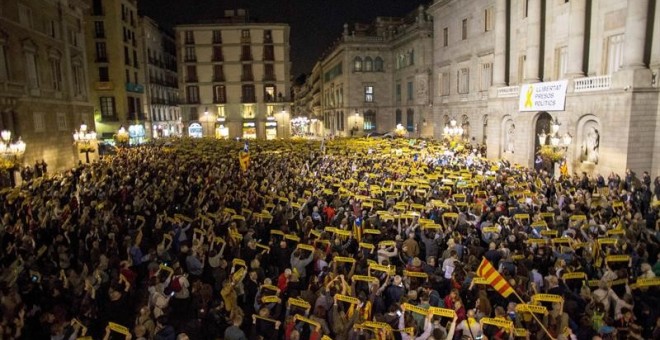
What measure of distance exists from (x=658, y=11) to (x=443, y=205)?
15.3 m

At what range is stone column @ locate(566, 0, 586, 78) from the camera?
2445 centimetres

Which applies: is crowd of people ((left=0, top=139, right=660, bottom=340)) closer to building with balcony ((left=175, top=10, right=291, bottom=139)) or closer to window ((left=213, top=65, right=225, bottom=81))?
building with balcony ((left=175, top=10, right=291, bottom=139))

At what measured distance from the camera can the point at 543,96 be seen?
86.1 feet

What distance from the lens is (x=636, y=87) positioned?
66.2 ft

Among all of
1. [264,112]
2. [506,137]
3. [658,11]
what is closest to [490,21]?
[506,137]

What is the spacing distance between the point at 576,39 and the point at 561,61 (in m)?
2.88

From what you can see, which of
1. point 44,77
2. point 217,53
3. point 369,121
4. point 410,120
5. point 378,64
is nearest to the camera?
point 44,77

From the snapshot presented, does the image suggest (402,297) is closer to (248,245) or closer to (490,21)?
(248,245)

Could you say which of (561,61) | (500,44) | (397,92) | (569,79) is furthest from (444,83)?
(569,79)

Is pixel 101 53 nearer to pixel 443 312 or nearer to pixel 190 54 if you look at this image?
pixel 190 54

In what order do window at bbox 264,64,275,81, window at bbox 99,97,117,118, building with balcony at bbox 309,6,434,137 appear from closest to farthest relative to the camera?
window at bbox 99,97,117,118, building with balcony at bbox 309,6,434,137, window at bbox 264,64,275,81

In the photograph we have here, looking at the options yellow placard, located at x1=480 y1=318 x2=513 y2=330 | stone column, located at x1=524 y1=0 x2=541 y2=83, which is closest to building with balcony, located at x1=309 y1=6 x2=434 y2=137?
stone column, located at x1=524 y1=0 x2=541 y2=83

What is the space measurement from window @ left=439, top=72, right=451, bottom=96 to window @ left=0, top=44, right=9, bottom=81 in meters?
35.5

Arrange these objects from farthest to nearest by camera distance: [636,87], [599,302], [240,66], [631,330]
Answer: [240,66] < [636,87] < [599,302] < [631,330]
